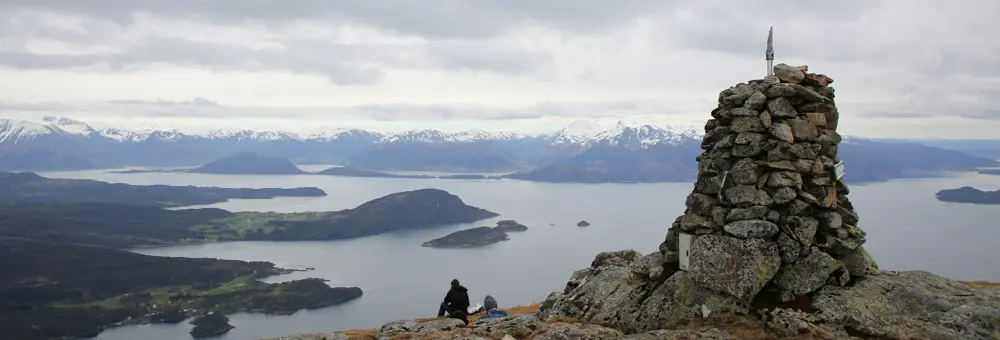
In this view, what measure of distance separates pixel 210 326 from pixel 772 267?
101 m

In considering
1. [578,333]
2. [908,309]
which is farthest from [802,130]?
[578,333]

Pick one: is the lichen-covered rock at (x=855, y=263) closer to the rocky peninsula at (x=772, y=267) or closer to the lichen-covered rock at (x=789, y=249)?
the rocky peninsula at (x=772, y=267)

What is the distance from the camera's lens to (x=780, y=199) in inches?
670

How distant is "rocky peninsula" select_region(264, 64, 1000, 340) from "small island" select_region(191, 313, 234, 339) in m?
89.8

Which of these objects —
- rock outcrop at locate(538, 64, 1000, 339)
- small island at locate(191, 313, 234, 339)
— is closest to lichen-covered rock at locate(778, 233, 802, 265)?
rock outcrop at locate(538, 64, 1000, 339)

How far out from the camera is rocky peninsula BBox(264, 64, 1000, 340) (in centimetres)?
1563

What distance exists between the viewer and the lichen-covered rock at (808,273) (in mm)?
16469

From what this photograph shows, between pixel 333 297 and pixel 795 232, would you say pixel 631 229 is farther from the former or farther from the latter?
pixel 795 232

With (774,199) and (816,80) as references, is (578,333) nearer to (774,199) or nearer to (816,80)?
(774,199)

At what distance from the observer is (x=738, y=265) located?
16.8 metres

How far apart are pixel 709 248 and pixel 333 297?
346 feet

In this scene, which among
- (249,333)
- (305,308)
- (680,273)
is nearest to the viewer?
(680,273)

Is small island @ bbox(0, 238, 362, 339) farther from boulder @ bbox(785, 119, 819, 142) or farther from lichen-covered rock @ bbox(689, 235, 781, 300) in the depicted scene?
boulder @ bbox(785, 119, 819, 142)

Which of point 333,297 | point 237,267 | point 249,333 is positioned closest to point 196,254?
point 237,267
